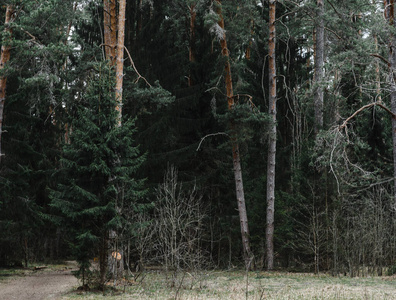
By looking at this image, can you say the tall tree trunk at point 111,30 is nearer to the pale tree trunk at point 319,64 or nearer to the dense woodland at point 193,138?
the dense woodland at point 193,138

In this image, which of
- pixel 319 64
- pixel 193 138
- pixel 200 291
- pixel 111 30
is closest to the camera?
pixel 200 291

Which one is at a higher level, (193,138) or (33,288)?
(193,138)

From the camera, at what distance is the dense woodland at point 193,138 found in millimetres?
11844

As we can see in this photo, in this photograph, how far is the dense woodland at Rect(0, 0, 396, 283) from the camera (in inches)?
466

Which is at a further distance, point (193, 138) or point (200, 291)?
point (193, 138)

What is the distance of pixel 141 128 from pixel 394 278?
1227 cm

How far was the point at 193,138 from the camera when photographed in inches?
826

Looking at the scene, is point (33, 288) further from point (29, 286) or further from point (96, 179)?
point (96, 179)

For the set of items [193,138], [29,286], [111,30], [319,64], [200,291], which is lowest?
[29,286]

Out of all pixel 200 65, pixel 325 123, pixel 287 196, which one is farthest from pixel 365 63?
pixel 200 65

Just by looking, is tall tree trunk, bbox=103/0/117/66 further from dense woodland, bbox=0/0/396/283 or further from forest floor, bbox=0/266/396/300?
forest floor, bbox=0/266/396/300

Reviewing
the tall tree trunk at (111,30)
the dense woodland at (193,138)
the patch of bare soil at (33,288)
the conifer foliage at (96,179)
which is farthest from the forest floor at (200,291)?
the tall tree trunk at (111,30)

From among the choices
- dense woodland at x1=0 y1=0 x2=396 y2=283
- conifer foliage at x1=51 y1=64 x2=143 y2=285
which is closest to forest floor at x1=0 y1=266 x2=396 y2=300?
dense woodland at x1=0 y1=0 x2=396 y2=283

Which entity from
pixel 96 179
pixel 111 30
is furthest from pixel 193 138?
pixel 96 179
